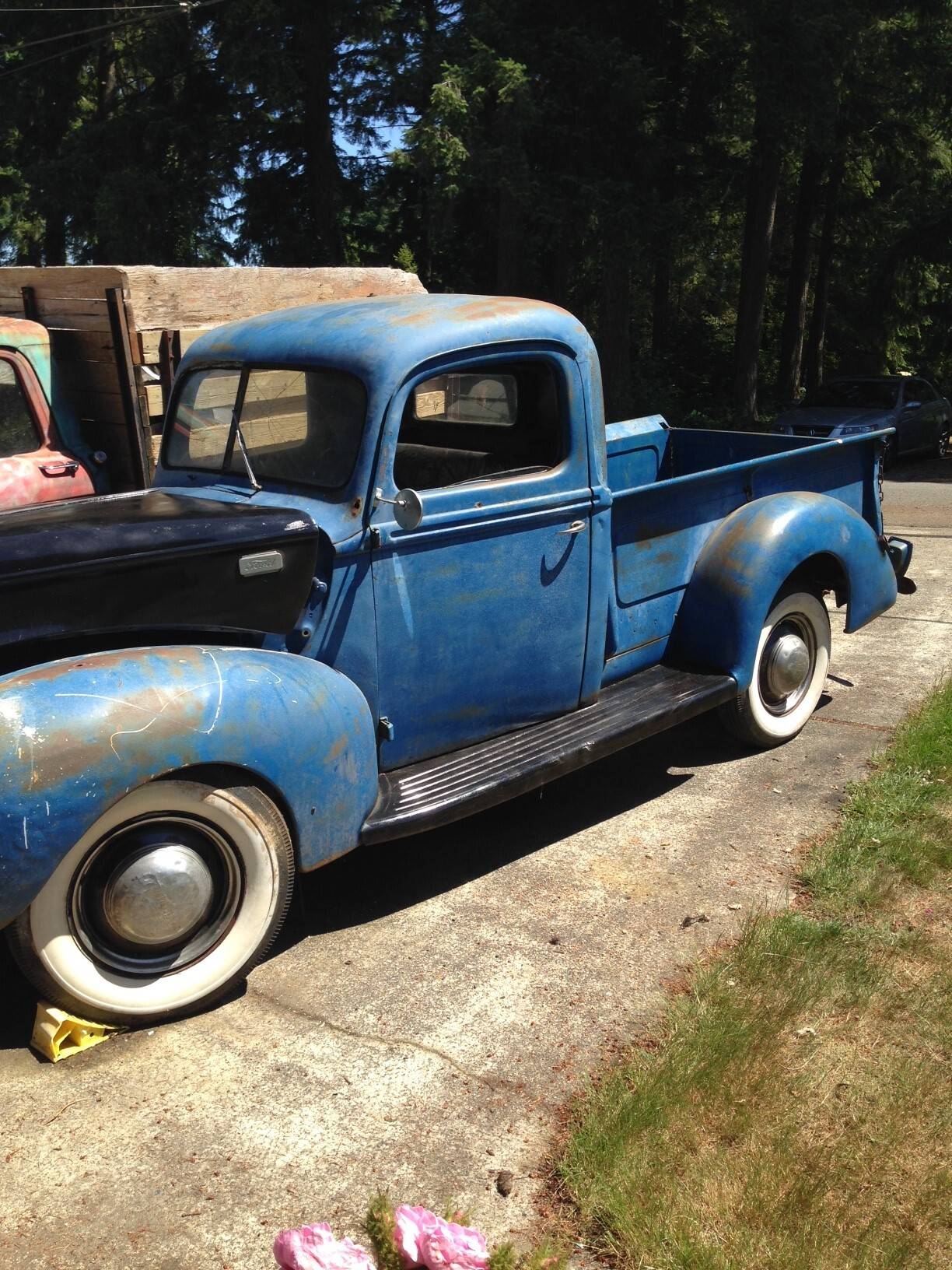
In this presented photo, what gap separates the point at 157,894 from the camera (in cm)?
336

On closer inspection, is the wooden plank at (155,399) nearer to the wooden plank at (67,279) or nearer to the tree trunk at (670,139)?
the wooden plank at (67,279)

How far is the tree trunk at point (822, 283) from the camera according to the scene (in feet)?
79.0

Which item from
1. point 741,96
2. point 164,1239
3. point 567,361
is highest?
point 741,96

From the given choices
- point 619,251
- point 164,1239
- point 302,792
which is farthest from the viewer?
point 619,251

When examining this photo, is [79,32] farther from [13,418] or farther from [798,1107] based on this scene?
[798,1107]

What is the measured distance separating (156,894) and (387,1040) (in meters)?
0.78

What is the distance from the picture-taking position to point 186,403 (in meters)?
4.64

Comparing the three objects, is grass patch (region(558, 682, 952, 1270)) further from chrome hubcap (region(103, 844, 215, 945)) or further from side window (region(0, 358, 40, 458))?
side window (region(0, 358, 40, 458))

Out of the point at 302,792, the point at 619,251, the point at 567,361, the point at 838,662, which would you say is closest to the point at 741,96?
the point at 619,251

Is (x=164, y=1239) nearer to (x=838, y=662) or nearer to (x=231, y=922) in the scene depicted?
(x=231, y=922)

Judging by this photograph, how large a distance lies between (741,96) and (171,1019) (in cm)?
2045

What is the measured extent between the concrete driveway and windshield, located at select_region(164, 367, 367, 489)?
4.98 ft

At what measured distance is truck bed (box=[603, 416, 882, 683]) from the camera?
4820 mm

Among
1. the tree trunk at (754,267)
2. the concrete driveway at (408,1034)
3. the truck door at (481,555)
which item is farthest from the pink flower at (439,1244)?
the tree trunk at (754,267)
